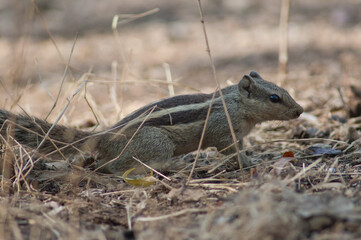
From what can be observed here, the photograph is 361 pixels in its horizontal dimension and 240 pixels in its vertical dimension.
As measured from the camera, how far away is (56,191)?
3312 millimetres

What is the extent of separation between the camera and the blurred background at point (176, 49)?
653 centimetres

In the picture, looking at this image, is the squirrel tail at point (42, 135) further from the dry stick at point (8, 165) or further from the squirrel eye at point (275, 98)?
the squirrel eye at point (275, 98)

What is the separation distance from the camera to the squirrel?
11.7 ft

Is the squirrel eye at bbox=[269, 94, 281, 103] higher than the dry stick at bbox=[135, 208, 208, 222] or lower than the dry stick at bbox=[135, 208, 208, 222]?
higher

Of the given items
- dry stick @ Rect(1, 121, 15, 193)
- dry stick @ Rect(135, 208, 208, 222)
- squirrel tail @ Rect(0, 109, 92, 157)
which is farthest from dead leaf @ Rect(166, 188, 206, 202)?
dry stick @ Rect(1, 121, 15, 193)

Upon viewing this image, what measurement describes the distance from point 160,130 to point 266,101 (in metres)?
1.04

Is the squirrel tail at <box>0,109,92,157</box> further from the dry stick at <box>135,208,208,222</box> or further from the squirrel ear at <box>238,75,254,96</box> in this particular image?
the squirrel ear at <box>238,75,254,96</box>

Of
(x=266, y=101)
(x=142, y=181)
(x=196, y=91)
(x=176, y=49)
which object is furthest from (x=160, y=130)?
(x=176, y=49)

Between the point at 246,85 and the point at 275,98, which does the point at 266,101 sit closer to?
the point at 275,98

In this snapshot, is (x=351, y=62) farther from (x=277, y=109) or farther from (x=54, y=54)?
(x=54, y=54)

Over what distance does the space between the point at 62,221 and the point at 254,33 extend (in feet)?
24.5

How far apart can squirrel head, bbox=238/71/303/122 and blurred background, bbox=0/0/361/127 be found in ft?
5.08

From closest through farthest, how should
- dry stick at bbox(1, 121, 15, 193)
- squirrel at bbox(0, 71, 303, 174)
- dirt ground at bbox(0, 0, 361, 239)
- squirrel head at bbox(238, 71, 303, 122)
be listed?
dirt ground at bbox(0, 0, 361, 239), dry stick at bbox(1, 121, 15, 193), squirrel at bbox(0, 71, 303, 174), squirrel head at bbox(238, 71, 303, 122)

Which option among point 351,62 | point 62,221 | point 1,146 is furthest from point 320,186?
point 351,62
